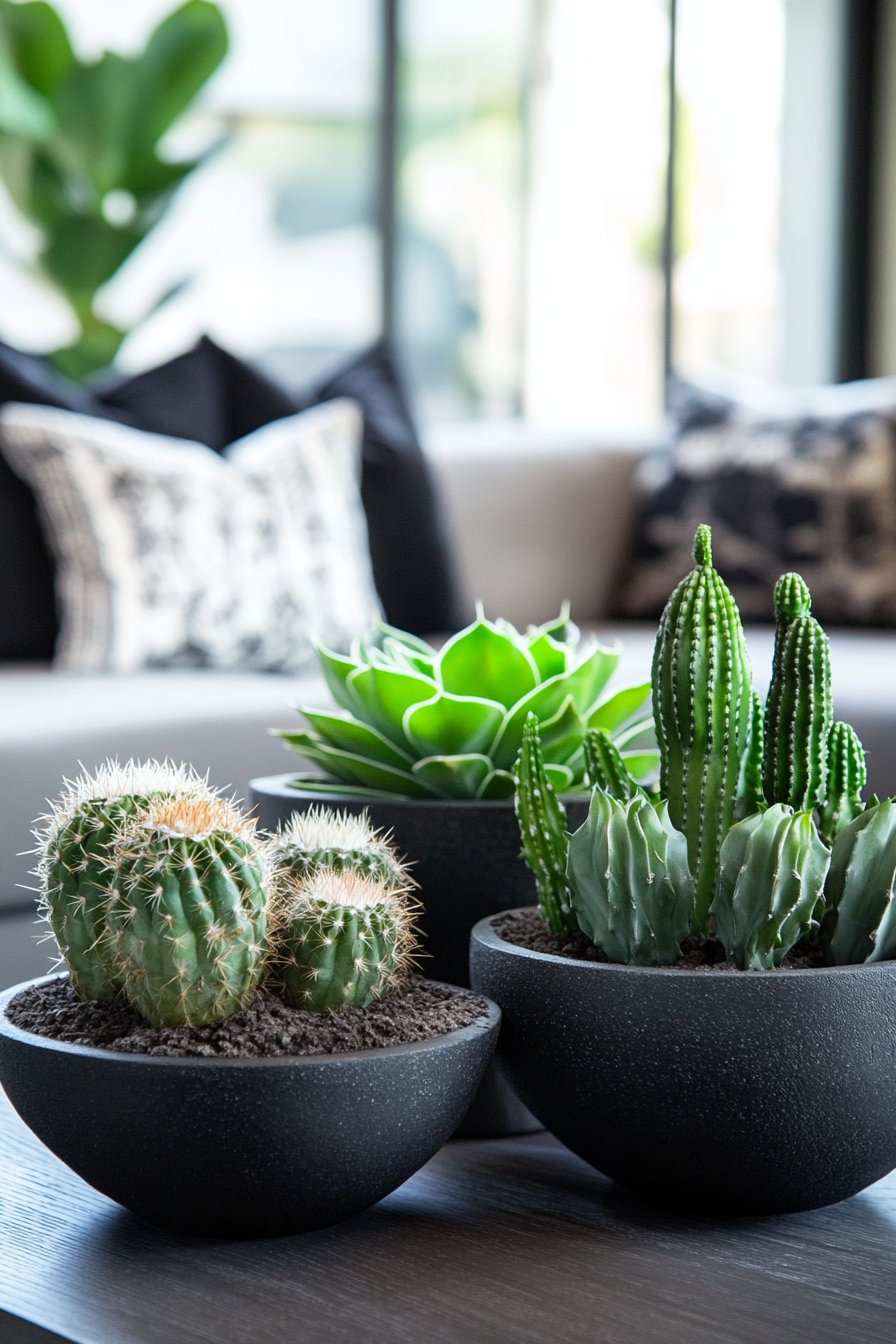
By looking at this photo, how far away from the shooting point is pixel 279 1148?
56cm

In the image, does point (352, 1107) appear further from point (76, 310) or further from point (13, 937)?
point (76, 310)

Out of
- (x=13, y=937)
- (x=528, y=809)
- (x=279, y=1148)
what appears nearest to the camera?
(x=279, y=1148)

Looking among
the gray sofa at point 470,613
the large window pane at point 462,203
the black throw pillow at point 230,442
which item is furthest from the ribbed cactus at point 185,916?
the large window pane at point 462,203

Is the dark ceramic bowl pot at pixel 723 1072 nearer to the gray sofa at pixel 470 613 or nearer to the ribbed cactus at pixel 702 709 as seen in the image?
the ribbed cactus at pixel 702 709

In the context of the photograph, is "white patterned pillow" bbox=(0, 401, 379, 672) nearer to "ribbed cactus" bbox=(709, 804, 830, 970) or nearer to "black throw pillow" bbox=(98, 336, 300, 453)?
"black throw pillow" bbox=(98, 336, 300, 453)

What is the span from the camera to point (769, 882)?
0.59 meters

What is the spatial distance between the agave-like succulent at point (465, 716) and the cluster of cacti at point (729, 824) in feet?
0.37

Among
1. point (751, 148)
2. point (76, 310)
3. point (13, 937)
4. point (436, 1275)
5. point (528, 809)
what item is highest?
point (751, 148)

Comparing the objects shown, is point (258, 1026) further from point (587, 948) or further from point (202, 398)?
point (202, 398)

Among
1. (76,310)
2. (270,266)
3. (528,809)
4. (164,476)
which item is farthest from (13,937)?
(270,266)

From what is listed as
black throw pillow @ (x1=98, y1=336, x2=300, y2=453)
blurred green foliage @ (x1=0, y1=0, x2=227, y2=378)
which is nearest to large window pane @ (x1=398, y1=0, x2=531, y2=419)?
blurred green foliage @ (x1=0, y1=0, x2=227, y2=378)

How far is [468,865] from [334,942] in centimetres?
18

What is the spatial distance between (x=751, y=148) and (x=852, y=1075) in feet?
16.3

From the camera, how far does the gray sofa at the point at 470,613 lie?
1.64 metres
